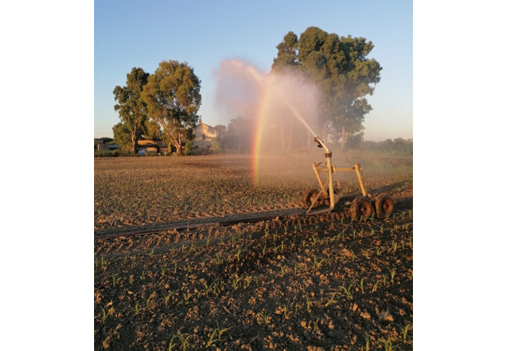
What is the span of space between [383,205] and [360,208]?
1.00m

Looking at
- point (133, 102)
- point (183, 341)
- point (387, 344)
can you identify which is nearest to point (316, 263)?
point (387, 344)

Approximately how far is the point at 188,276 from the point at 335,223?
13.0 ft

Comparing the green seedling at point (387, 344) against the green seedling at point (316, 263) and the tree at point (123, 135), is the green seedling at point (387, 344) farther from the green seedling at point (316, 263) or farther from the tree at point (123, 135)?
the tree at point (123, 135)

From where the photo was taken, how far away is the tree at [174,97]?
4322 cm

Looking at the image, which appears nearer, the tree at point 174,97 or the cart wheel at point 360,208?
the cart wheel at point 360,208

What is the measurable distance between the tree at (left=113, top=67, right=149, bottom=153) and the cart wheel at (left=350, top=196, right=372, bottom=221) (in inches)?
1764

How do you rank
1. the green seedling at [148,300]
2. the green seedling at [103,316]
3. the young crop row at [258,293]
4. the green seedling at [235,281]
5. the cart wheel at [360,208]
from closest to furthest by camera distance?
the young crop row at [258,293]
the green seedling at [103,316]
the green seedling at [148,300]
the green seedling at [235,281]
the cart wheel at [360,208]

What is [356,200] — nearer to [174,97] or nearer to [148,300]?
[148,300]

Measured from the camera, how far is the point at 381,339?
3.18 meters

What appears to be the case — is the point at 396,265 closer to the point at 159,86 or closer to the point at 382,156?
the point at 382,156

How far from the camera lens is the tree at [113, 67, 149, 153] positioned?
4775 centimetres

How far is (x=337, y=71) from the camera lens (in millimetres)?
25312

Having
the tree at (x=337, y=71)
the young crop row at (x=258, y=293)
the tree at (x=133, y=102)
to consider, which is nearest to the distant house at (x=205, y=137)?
the tree at (x=133, y=102)

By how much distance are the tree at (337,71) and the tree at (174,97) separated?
19.3 metres
